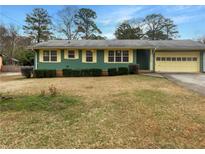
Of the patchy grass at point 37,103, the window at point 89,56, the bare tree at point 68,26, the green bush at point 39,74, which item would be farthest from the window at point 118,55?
the bare tree at point 68,26

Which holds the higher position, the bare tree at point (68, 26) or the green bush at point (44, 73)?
the bare tree at point (68, 26)

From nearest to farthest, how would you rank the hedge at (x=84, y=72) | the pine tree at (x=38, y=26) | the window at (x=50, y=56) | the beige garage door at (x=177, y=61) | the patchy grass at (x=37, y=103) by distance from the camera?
1. the patchy grass at (x=37, y=103)
2. the hedge at (x=84, y=72)
3. the window at (x=50, y=56)
4. the beige garage door at (x=177, y=61)
5. the pine tree at (x=38, y=26)

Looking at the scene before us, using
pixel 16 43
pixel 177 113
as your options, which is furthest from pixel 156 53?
pixel 16 43

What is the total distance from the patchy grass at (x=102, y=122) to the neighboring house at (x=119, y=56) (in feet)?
42.7

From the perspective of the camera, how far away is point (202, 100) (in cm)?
746

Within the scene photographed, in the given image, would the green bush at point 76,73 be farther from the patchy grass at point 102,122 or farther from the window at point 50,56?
the patchy grass at point 102,122

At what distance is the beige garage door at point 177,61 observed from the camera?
21.0m

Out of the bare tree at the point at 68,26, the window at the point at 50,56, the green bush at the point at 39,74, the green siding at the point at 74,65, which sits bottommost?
the green bush at the point at 39,74

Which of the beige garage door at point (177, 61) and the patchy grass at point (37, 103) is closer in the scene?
the patchy grass at point (37, 103)

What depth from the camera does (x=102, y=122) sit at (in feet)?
17.4

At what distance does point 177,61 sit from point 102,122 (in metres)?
17.4

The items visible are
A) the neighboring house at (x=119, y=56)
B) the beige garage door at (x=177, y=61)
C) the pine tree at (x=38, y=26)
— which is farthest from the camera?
the pine tree at (x=38, y=26)

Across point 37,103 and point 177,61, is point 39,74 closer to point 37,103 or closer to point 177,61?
point 37,103

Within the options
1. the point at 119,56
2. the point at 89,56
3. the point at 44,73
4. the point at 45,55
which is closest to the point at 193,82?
the point at 119,56
